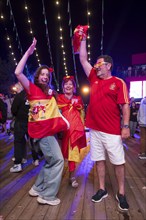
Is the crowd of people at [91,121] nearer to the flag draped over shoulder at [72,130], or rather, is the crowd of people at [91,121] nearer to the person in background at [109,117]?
the person in background at [109,117]

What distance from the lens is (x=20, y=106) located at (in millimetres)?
3672

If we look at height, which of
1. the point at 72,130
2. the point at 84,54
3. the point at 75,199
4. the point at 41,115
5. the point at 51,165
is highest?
the point at 84,54

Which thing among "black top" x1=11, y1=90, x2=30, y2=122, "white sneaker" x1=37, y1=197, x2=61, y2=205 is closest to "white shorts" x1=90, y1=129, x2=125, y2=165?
"white sneaker" x1=37, y1=197, x2=61, y2=205

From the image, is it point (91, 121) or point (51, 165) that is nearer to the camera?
point (51, 165)

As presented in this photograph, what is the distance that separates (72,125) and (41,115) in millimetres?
697

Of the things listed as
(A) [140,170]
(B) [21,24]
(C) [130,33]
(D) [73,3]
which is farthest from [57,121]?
(C) [130,33]

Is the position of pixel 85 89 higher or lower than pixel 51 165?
higher

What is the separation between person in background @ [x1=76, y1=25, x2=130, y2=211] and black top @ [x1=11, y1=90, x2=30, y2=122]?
1.58 meters

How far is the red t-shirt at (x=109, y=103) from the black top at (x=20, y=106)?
163 cm

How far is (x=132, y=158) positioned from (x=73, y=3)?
8564mm

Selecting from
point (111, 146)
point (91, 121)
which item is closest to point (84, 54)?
point (91, 121)

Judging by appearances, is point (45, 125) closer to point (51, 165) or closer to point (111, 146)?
point (51, 165)

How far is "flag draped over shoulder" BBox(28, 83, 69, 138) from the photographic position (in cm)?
231

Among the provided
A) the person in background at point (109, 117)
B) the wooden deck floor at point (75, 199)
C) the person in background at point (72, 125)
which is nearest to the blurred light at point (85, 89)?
the wooden deck floor at point (75, 199)
